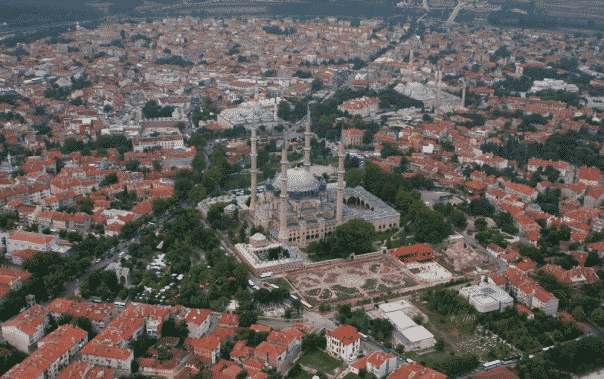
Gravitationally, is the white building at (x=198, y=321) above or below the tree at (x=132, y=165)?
below

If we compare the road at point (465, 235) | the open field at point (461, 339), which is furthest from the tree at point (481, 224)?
the open field at point (461, 339)

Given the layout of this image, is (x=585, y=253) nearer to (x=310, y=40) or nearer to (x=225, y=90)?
(x=225, y=90)

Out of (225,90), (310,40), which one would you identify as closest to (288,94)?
(225,90)

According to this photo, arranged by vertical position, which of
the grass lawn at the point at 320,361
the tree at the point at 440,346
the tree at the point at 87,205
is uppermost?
the tree at the point at 87,205

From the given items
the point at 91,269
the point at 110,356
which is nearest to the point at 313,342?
the point at 110,356

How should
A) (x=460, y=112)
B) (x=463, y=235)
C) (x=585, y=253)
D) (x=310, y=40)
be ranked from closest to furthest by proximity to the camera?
(x=585, y=253) < (x=463, y=235) < (x=460, y=112) < (x=310, y=40)

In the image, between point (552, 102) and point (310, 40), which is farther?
point (310, 40)

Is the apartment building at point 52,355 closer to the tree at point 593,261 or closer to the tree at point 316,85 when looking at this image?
the tree at point 593,261
